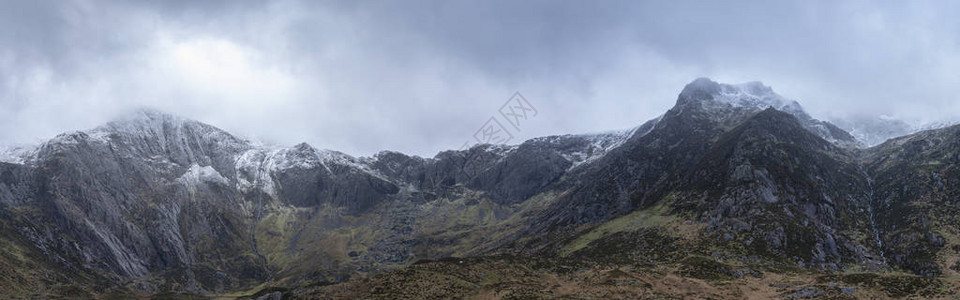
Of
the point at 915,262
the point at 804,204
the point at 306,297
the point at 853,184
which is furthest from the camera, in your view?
the point at 853,184

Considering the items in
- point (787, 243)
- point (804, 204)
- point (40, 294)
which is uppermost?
point (804, 204)

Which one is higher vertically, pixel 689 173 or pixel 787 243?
pixel 689 173

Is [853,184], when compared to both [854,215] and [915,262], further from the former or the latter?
[915,262]

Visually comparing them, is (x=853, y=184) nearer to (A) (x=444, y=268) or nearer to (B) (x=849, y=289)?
(B) (x=849, y=289)

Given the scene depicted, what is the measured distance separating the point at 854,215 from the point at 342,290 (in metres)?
149

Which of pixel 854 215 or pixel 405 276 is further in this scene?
pixel 854 215

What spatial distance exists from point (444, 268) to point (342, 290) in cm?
1515

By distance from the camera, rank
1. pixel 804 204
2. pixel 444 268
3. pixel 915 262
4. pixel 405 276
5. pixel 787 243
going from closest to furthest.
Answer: pixel 405 276
pixel 444 268
pixel 915 262
pixel 787 243
pixel 804 204

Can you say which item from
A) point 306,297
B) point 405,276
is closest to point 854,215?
point 405,276

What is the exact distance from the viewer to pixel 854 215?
146 metres

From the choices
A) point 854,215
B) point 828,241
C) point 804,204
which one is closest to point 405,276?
point 828,241

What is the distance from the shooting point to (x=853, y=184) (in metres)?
170

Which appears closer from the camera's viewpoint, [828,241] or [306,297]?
[306,297]

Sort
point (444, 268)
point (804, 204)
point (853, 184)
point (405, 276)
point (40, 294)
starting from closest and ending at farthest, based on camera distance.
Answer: point (405, 276) < point (444, 268) < point (804, 204) < point (853, 184) < point (40, 294)
